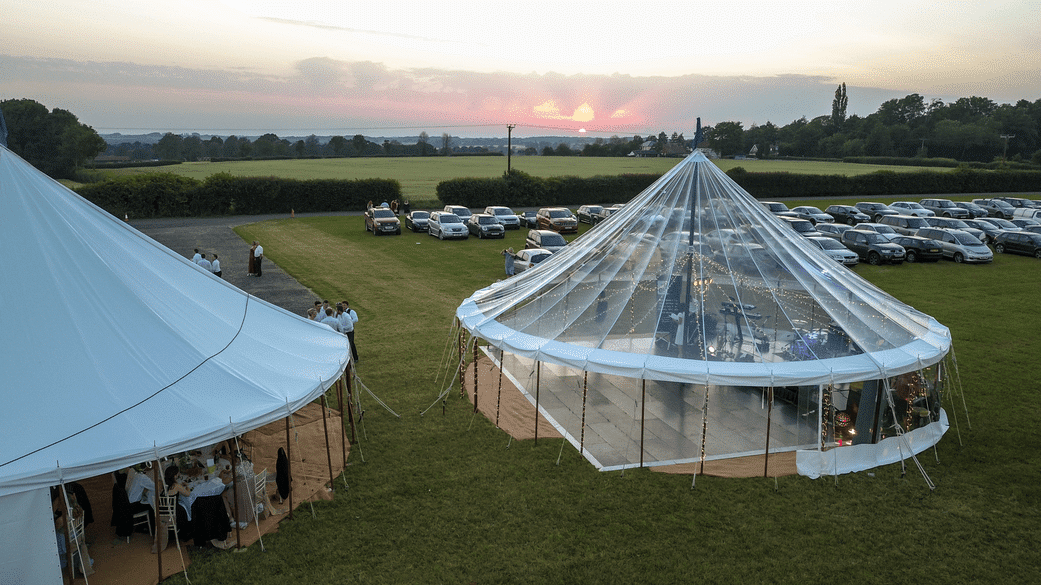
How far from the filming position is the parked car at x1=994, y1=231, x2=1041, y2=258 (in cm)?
3051

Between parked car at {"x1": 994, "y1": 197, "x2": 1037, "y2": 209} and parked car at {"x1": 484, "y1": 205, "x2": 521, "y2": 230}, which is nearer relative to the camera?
parked car at {"x1": 484, "y1": 205, "x2": 521, "y2": 230}

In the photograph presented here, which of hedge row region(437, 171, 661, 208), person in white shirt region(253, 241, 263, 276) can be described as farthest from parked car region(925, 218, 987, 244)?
person in white shirt region(253, 241, 263, 276)

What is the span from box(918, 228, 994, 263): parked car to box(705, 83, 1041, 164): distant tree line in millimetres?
48955

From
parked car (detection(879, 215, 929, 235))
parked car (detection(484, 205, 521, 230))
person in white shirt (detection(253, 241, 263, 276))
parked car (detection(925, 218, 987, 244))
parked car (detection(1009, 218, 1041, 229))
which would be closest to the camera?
person in white shirt (detection(253, 241, 263, 276))

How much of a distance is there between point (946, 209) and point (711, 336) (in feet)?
134

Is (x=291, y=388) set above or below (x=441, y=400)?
above

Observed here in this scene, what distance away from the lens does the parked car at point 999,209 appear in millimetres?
42500

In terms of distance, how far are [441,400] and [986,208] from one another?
4633cm

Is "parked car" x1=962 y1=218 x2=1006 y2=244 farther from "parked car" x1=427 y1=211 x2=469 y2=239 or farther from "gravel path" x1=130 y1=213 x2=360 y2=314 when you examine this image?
"gravel path" x1=130 y1=213 x2=360 y2=314

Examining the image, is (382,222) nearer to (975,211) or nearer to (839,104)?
(975,211)

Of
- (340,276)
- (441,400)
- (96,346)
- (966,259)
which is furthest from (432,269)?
(966,259)

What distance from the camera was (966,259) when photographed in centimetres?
2886

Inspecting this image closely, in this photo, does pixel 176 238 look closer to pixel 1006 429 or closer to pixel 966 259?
pixel 1006 429

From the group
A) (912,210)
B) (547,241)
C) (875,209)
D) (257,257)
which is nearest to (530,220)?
(547,241)
